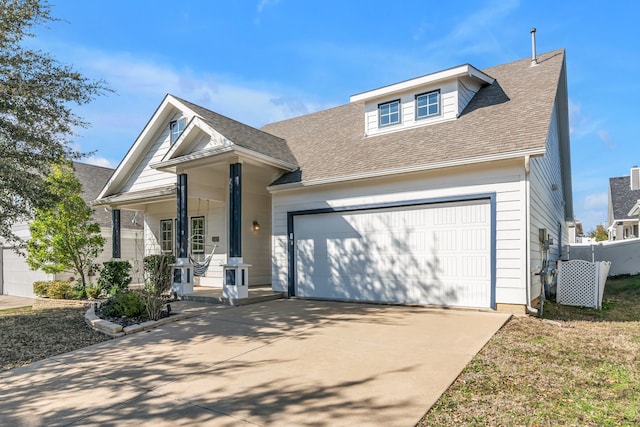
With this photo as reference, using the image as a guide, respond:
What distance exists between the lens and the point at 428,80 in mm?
9242

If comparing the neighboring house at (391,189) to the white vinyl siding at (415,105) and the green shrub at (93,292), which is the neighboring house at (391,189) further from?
the green shrub at (93,292)

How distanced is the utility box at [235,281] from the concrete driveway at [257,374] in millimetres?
1749

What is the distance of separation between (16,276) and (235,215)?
14728mm

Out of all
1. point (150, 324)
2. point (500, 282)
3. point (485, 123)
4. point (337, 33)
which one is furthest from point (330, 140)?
point (150, 324)

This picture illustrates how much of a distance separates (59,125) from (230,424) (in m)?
7.90

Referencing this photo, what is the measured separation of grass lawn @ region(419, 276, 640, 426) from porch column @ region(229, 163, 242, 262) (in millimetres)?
5648

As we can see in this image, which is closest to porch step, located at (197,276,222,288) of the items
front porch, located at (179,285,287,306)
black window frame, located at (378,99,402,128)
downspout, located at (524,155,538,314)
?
front porch, located at (179,285,287,306)

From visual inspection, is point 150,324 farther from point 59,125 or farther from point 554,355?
point 554,355

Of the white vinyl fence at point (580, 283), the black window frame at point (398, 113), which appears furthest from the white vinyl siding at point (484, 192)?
the white vinyl fence at point (580, 283)

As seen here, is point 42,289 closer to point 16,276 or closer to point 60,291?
point 60,291

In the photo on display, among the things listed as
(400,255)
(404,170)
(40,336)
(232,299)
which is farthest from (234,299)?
(404,170)

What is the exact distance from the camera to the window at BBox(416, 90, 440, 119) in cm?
936

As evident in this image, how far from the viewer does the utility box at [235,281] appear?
8352 mm

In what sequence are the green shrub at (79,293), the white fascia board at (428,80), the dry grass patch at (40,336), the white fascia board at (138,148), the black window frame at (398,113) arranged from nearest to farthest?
the dry grass patch at (40,336)
the white fascia board at (428,80)
the black window frame at (398,113)
the green shrub at (79,293)
the white fascia board at (138,148)
